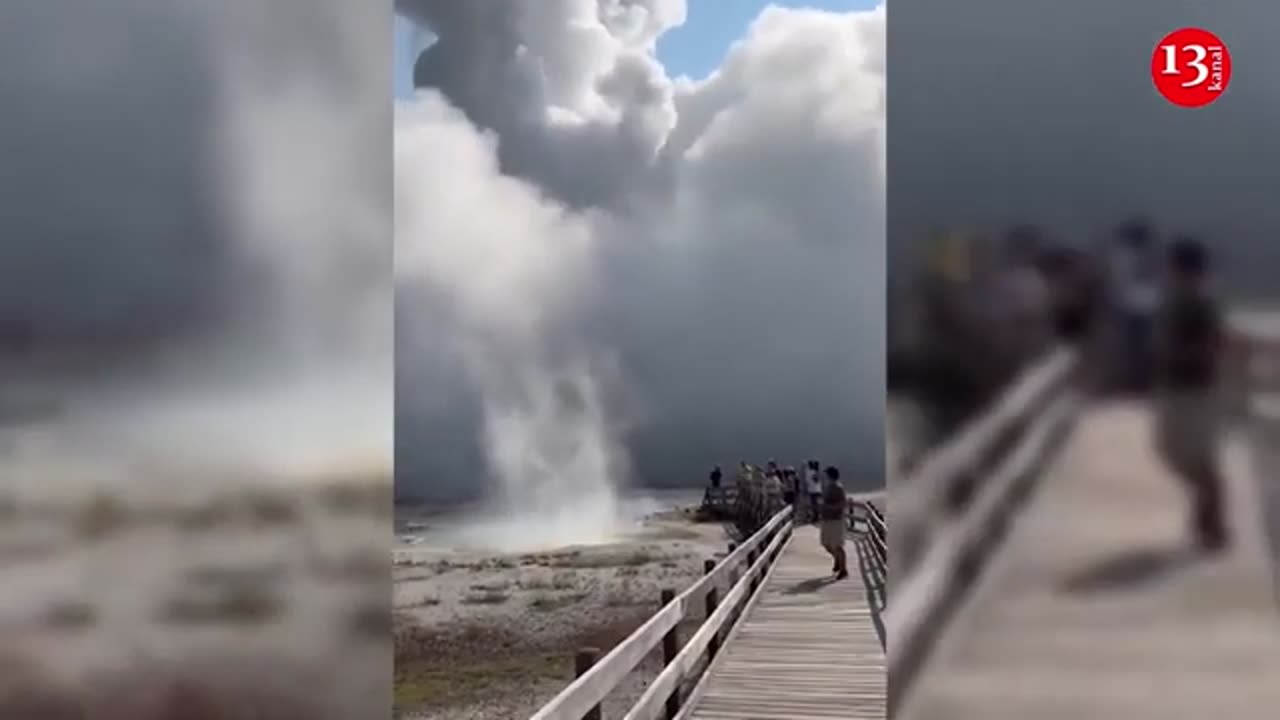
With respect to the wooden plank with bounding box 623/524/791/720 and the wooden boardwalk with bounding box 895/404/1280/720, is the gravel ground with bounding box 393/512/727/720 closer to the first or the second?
the wooden plank with bounding box 623/524/791/720

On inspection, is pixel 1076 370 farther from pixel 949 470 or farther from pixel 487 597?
pixel 487 597

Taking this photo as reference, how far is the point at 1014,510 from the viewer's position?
129cm

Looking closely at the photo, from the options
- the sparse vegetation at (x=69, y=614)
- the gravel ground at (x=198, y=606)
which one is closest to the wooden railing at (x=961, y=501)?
the gravel ground at (x=198, y=606)

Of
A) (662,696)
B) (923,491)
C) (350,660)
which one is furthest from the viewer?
(662,696)

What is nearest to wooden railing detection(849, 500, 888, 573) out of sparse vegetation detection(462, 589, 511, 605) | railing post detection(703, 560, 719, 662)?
railing post detection(703, 560, 719, 662)

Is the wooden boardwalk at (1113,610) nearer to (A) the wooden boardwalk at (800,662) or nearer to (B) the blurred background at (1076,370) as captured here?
(B) the blurred background at (1076,370)

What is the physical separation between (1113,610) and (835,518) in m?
8.15

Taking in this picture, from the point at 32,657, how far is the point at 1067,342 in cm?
120

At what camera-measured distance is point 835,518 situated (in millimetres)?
9312

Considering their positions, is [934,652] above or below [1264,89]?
below

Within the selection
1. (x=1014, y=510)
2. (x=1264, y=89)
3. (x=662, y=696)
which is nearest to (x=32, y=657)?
(x=1014, y=510)

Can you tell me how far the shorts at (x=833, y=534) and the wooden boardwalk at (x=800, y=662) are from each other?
310 mm

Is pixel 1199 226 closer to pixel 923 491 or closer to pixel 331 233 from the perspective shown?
pixel 923 491

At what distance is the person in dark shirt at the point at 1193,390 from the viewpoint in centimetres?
129
